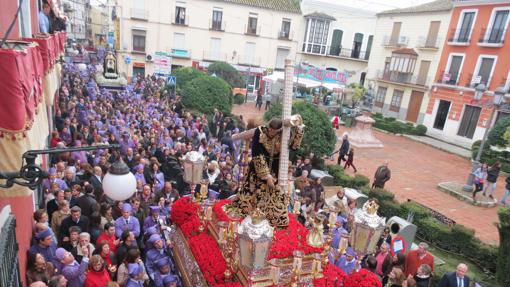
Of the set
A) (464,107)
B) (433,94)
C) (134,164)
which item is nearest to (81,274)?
(134,164)

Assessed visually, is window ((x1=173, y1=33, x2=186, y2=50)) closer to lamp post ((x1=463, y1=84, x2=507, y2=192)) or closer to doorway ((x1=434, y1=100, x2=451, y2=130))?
doorway ((x1=434, y1=100, x2=451, y2=130))

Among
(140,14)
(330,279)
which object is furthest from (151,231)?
(140,14)

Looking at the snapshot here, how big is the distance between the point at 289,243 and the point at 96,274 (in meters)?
2.60

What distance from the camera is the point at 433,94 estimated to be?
29125mm

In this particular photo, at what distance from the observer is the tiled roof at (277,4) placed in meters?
35.3

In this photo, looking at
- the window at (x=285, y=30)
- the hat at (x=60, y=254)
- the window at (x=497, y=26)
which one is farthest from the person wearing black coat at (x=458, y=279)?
the window at (x=285, y=30)

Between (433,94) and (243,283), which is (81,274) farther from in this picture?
(433,94)

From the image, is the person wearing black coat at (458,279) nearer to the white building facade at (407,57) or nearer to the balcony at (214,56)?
the white building facade at (407,57)

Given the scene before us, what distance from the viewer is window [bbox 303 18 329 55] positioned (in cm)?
3759

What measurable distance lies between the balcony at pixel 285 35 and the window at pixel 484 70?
17.4 m

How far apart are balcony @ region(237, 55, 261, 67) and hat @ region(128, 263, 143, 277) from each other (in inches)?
1296

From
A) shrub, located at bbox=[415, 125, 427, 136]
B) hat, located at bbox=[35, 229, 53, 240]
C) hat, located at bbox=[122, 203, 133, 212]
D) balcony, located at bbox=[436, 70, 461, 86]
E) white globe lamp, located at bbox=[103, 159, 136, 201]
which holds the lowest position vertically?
shrub, located at bbox=[415, 125, 427, 136]

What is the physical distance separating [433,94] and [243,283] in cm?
2880

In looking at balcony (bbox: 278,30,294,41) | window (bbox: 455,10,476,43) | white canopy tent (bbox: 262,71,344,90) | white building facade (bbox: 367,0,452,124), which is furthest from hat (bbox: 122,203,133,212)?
balcony (bbox: 278,30,294,41)
